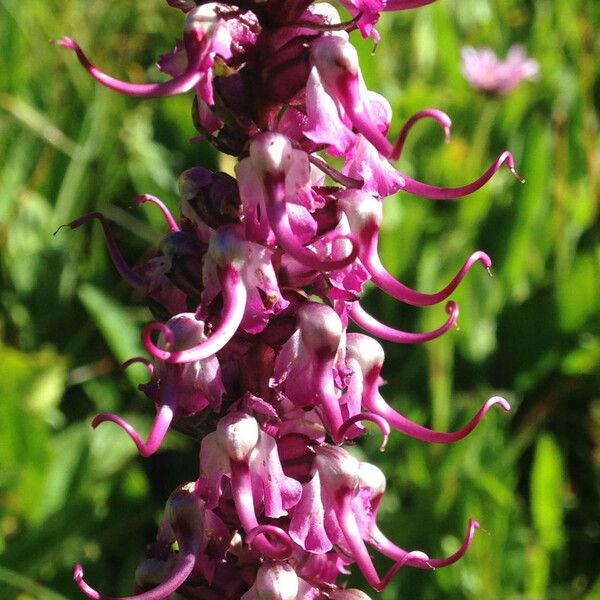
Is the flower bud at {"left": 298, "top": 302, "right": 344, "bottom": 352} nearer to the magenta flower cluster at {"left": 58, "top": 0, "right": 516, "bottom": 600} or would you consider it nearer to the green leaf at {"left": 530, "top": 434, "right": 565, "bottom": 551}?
the magenta flower cluster at {"left": 58, "top": 0, "right": 516, "bottom": 600}

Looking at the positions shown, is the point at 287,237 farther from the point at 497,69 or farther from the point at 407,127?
the point at 497,69

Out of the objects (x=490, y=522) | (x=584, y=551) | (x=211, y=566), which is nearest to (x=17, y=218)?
(x=490, y=522)

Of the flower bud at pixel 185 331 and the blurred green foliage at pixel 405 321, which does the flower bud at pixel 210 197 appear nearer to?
the flower bud at pixel 185 331

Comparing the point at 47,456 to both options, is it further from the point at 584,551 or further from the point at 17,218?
the point at 584,551

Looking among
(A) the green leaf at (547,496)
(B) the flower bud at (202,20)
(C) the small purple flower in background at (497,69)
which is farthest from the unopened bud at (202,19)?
(C) the small purple flower in background at (497,69)

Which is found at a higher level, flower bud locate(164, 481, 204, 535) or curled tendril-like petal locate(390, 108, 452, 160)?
curled tendril-like petal locate(390, 108, 452, 160)

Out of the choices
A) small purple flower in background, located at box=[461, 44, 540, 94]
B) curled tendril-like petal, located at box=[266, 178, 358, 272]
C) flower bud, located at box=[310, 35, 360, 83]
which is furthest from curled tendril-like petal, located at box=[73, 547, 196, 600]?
small purple flower in background, located at box=[461, 44, 540, 94]

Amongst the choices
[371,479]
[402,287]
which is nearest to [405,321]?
[371,479]
